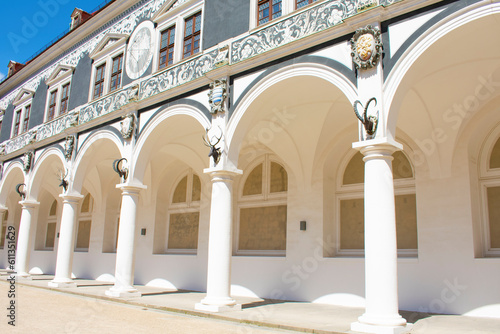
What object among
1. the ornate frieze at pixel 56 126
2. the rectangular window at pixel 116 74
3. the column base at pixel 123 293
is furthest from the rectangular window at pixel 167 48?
the column base at pixel 123 293

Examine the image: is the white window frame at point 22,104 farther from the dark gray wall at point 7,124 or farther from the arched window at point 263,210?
the arched window at point 263,210

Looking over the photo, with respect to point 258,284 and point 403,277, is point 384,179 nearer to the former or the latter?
point 403,277

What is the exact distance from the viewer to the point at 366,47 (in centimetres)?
855

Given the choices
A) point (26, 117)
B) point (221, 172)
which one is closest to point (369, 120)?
point (221, 172)

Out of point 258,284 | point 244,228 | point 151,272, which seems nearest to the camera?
point 258,284

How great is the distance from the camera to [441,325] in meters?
8.75

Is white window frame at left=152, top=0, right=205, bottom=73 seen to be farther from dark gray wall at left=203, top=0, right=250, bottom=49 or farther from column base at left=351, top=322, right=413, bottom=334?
column base at left=351, top=322, right=413, bottom=334

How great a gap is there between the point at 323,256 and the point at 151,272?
782 cm

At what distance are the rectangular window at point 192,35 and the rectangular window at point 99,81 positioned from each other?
5057mm

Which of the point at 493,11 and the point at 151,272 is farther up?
the point at 493,11

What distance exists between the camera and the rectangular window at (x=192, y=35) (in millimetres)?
13445

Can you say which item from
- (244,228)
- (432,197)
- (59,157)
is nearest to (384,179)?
(432,197)

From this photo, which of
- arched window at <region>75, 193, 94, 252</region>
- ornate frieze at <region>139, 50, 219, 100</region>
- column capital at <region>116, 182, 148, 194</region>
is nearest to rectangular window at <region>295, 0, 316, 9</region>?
ornate frieze at <region>139, 50, 219, 100</region>

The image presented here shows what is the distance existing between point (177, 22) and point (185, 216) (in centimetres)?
755
